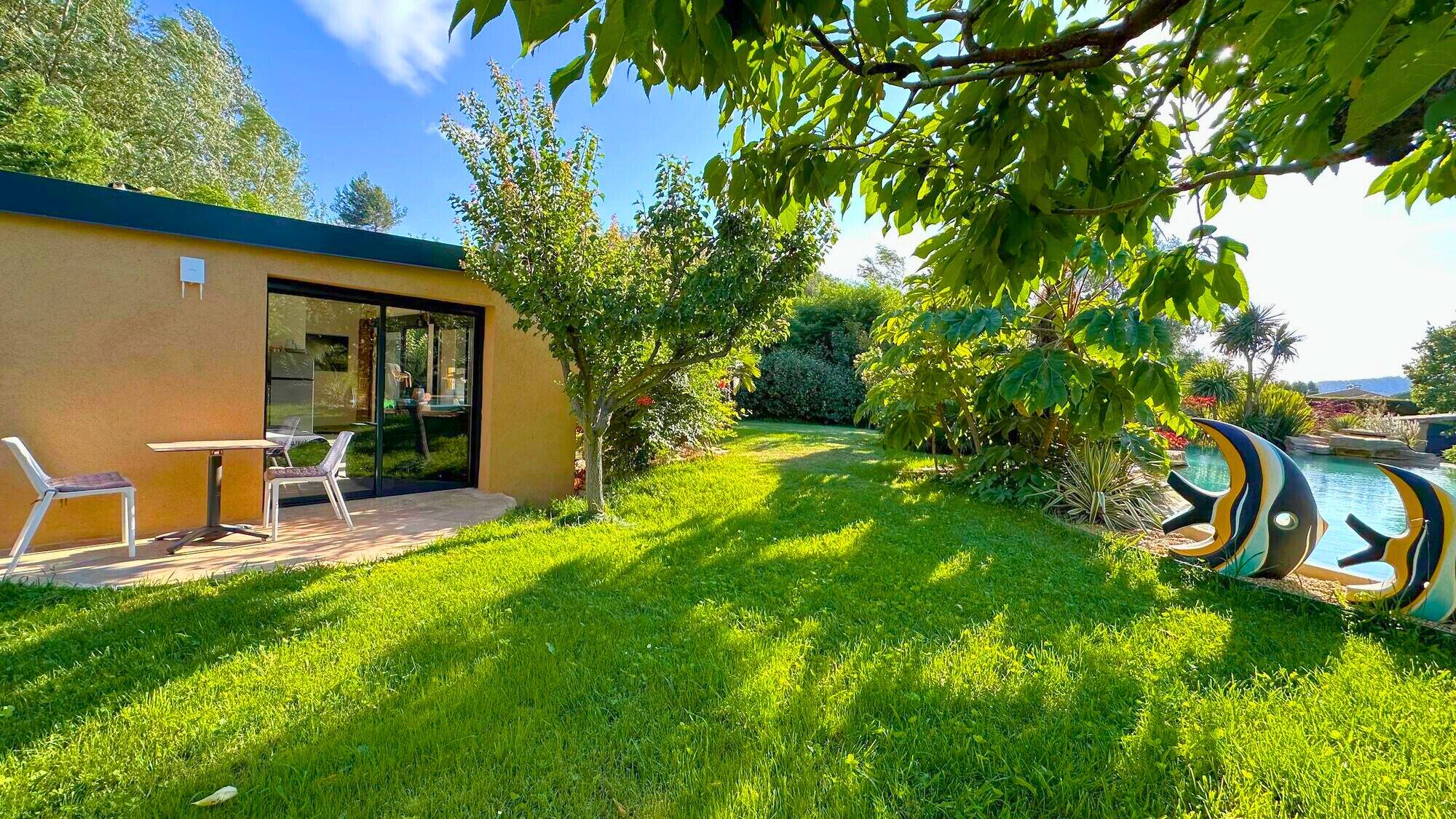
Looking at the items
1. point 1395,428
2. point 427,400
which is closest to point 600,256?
point 427,400

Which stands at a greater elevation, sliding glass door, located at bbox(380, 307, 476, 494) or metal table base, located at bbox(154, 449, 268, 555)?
sliding glass door, located at bbox(380, 307, 476, 494)

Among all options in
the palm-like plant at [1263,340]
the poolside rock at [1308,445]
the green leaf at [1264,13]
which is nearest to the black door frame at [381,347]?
the green leaf at [1264,13]

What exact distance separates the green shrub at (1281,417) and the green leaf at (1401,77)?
1790cm

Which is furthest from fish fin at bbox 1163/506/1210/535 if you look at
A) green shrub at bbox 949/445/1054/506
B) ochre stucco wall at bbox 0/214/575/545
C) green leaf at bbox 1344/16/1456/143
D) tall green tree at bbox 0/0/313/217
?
tall green tree at bbox 0/0/313/217

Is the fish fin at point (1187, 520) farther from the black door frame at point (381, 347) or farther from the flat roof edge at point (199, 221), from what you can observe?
the flat roof edge at point (199, 221)

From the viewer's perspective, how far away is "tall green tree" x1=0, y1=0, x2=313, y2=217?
14.5m

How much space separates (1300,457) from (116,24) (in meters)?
33.4

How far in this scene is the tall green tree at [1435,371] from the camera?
16.1m

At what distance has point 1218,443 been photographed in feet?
13.9

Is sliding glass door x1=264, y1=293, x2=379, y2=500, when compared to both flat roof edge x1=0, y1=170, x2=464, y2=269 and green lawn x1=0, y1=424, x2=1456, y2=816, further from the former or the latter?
green lawn x1=0, y1=424, x2=1456, y2=816

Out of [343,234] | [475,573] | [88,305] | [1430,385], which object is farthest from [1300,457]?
[88,305]

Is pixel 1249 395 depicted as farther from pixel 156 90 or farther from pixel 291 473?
pixel 156 90

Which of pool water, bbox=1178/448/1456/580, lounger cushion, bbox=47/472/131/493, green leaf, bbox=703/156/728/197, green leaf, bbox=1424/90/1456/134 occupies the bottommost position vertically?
pool water, bbox=1178/448/1456/580

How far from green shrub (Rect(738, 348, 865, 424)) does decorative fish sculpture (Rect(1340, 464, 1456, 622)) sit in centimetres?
1405
